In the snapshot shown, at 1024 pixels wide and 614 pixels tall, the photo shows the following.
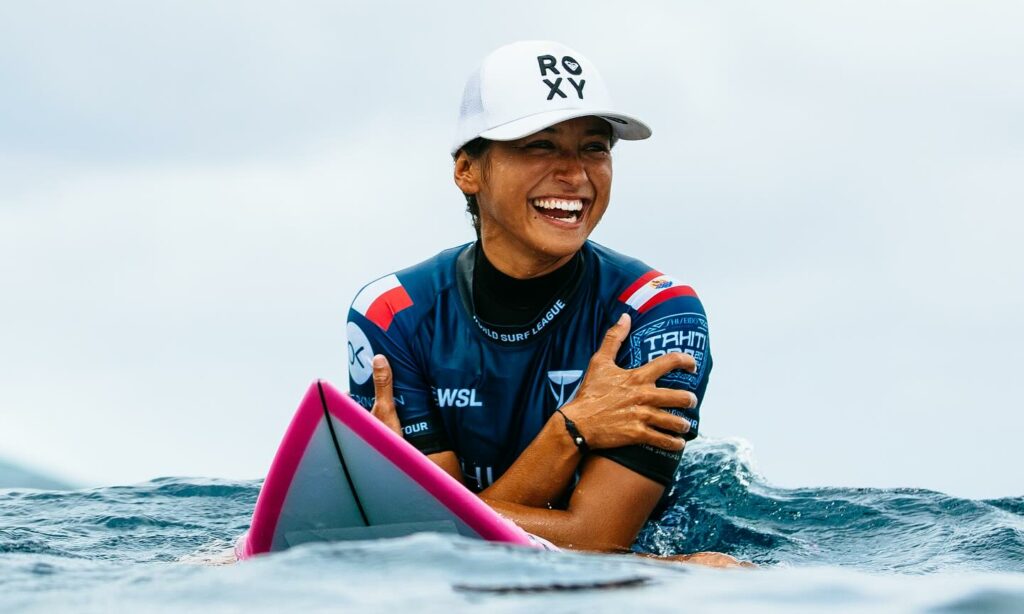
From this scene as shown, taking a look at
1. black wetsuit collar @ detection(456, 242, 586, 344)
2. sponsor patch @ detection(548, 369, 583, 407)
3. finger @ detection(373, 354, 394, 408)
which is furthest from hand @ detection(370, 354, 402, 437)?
sponsor patch @ detection(548, 369, 583, 407)

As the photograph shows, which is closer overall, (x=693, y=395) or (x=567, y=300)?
(x=693, y=395)

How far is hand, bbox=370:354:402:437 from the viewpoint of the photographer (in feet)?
17.9

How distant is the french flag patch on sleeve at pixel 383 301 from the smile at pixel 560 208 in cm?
76

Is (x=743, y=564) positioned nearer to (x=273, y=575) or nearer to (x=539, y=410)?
(x=539, y=410)

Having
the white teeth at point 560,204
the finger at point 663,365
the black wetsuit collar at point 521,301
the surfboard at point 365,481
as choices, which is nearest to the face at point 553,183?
the white teeth at point 560,204

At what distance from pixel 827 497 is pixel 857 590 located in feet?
15.6

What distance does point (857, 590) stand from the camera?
12.4 ft

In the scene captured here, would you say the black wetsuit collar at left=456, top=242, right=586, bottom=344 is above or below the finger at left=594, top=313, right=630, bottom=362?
above

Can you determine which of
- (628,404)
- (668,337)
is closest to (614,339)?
(668,337)

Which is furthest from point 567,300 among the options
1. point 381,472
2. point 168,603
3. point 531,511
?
point 168,603

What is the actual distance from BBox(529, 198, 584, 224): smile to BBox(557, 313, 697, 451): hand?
56 centimetres

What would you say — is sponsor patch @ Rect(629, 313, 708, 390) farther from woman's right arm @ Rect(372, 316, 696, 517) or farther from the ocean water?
the ocean water

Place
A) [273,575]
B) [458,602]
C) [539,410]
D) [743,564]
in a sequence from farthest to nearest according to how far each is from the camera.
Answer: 1. [539,410]
2. [743,564]
3. [273,575]
4. [458,602]

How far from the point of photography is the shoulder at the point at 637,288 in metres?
5.46
